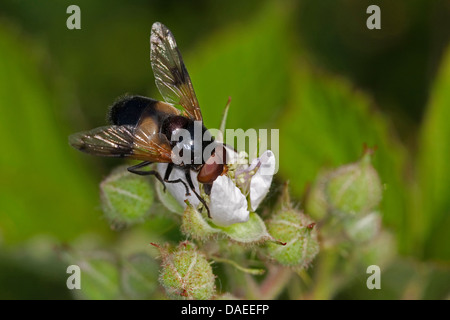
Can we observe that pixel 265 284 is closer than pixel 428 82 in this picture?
Yes

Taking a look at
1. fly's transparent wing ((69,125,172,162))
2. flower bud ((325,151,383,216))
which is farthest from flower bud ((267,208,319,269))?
fly's transparent wing ((69,125,172,162))

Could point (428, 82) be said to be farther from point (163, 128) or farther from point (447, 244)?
point (163, 128)

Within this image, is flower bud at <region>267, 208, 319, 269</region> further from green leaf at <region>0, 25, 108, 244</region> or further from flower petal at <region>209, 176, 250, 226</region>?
green leaf at <region>0, 25, 108, 244</region>

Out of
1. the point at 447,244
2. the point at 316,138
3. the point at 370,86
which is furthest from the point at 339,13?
the point at 447,244

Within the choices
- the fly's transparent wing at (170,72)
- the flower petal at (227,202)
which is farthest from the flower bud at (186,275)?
the fly's transparent wing at (170,72)

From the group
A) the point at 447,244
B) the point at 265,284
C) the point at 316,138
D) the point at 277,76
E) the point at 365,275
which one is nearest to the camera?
the point at 265,284

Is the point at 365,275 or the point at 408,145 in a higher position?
the point at 408,145

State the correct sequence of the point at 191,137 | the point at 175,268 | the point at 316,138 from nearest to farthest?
the point at 175,268, the point at 191,137, the point at 316,138

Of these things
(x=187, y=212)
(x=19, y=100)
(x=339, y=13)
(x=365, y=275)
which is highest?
(x=339, y=13)

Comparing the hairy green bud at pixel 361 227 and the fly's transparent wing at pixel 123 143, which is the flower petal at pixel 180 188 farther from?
the hairy green bud at pixel 361 227
